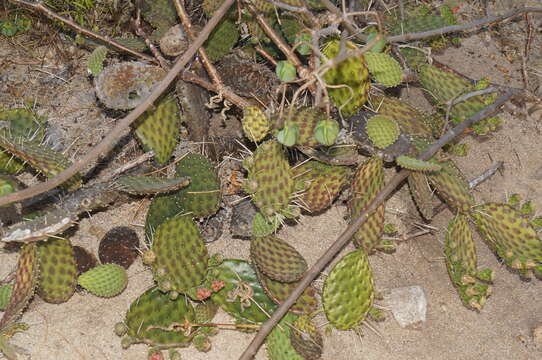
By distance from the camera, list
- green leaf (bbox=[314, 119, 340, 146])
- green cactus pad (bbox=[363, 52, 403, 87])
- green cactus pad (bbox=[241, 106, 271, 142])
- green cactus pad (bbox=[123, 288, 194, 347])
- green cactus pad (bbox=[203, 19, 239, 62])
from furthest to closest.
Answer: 1. green cactus pad (bbox=[203, 19, 239, 62])
2. green cactus pad (bbox=[363, 52, 403, 87])
3. green cactus pad (bbox=[241, 106, 271, 142])
4. green cactus pad (bbox=[123, 288, 194, 347])
5. green leaf (bbox=[314, 119, 340, 146])

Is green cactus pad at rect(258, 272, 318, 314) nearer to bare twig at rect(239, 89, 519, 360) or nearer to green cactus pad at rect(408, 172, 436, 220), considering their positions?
bare twig at rect(239, 89, 519, 360)

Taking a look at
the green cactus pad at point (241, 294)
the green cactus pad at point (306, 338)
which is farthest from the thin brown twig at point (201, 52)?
the green cactus pad at point (306, 338)

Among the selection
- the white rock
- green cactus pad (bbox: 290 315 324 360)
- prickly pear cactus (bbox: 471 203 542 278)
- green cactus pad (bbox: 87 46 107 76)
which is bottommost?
the white rock

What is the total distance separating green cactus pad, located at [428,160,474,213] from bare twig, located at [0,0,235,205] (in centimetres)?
93

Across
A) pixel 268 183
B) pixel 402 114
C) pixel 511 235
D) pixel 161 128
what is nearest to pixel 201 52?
pixel 161 128

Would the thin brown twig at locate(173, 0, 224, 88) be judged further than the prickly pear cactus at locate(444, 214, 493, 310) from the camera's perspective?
Yes

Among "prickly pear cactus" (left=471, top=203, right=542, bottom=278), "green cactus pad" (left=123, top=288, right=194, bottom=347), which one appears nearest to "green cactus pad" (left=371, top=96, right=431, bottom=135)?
"prickly pear cactus" (left=471, top=203, right=542, bottom=278)

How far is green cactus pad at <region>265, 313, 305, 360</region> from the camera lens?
2.06 meters

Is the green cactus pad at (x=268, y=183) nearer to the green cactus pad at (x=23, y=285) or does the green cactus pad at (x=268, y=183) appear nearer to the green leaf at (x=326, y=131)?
the green leaf at (x=326, y=131)

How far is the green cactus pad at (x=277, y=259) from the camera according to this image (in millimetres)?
2064

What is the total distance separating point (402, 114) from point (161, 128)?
884mm

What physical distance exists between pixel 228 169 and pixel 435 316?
36.4 inches

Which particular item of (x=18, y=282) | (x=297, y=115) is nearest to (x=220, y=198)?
(x=297, y=115)

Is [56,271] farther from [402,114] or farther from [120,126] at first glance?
[402,114]
